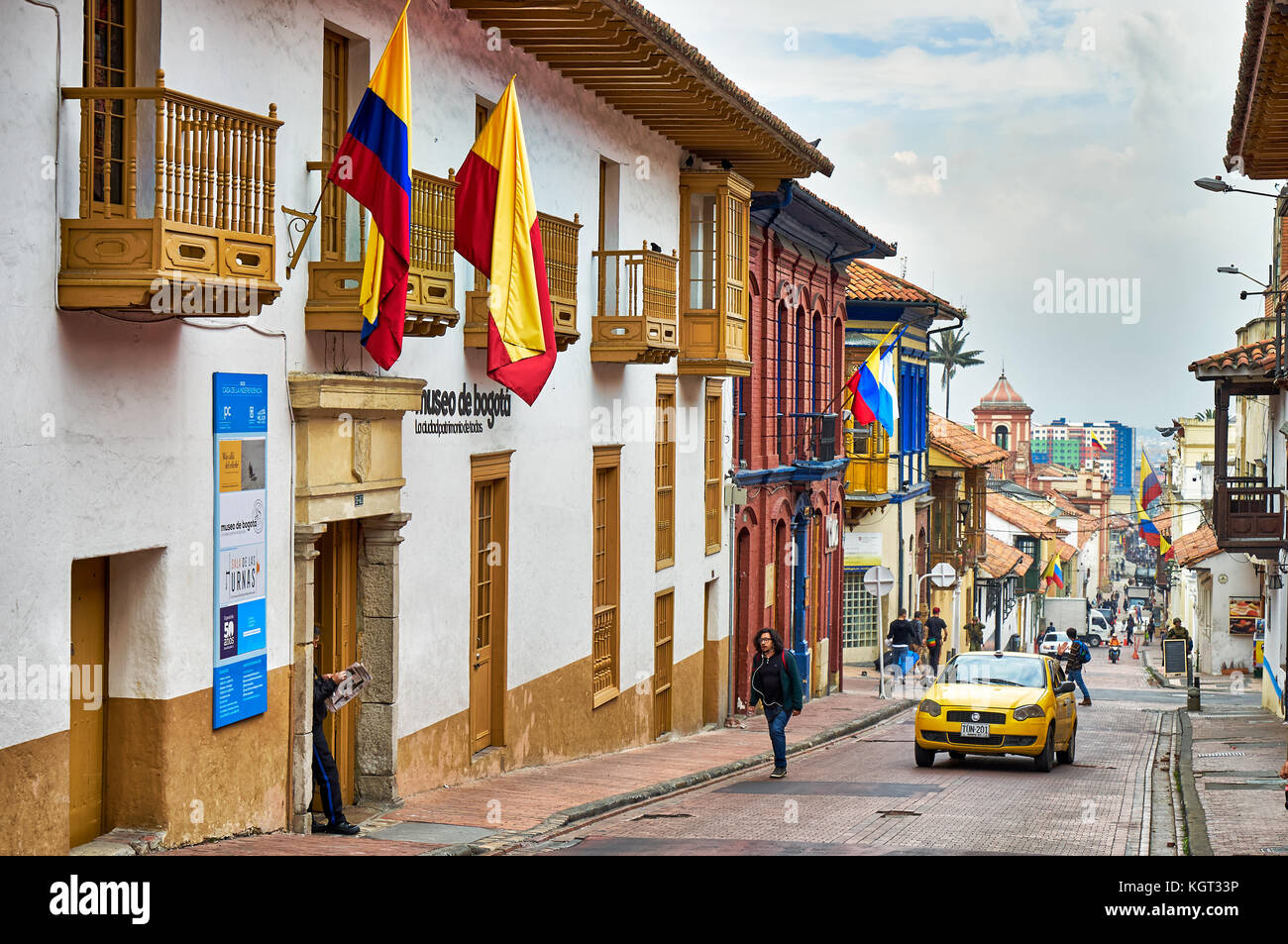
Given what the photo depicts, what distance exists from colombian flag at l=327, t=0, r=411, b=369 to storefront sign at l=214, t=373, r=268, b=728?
1.06m

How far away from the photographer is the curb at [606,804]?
1133 cm

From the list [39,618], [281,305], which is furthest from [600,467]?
[39,618]

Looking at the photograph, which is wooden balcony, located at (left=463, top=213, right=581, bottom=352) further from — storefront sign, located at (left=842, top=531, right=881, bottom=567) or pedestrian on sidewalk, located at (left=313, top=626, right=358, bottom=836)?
storefront sign, located at (left=842, top=531, right=881, bottom=567)

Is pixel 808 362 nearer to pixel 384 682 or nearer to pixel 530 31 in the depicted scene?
pixel 530 31

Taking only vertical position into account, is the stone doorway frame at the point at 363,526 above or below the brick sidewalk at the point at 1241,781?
above

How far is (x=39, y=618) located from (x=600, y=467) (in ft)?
35.7

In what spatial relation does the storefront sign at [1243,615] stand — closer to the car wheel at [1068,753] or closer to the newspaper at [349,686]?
the car wheel at [1068,753]

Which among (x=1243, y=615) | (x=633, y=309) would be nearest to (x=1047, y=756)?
(x=633, y=309)

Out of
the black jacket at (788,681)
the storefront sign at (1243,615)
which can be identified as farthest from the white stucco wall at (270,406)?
the storefront sign at (1243,615)

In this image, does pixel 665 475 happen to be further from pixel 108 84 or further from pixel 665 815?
pixel 108 84

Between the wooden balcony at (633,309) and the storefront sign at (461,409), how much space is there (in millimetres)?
2800

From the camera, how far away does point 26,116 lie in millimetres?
8172

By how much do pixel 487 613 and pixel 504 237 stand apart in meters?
4.39

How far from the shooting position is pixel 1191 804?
1562 centimetres
